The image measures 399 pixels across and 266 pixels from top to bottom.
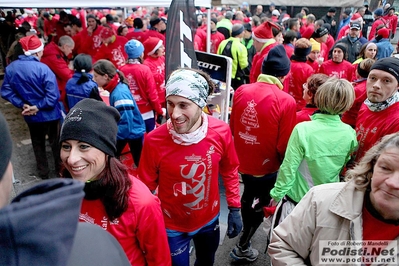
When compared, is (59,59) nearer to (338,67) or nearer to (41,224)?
(338,67)

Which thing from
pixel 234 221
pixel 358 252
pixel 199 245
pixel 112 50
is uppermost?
pixel 112 50

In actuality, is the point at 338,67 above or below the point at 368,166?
below

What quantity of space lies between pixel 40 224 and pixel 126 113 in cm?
340

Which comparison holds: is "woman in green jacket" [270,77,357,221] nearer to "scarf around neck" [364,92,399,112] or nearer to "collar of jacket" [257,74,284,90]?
"scarf around neck" [364,92,399,112]

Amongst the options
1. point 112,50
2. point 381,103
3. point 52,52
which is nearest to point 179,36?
point 381,103

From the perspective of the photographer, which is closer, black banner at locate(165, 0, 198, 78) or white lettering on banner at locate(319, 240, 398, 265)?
white lettering on banner at locate(319, 240, 398, 265)

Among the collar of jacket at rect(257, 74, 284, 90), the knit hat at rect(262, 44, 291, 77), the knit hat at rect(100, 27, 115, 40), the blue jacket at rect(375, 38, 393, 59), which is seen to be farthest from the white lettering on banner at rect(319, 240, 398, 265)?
the knit hat at rect(100, 27, 115, 40)

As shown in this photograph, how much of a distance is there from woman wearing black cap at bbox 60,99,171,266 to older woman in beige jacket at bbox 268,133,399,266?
75 centimetres

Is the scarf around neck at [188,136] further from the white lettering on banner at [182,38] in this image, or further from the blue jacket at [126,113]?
the blue jacket at [126,113]

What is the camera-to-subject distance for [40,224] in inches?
28.3

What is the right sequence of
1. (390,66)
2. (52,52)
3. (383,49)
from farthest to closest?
(383,49), (52,52), (390,66)

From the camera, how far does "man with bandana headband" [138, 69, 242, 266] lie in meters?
2.34

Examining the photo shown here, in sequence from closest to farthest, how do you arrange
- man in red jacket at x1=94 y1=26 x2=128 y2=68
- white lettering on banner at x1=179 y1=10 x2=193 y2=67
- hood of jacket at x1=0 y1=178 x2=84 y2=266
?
hood of jacket at x1=0 y1=178 x2=84 y2=266, white lettering on banner at x1=179 y1=10 x2=193 y2=67, man in red jacket at x1=94 y1=26 x2=128 y2=68

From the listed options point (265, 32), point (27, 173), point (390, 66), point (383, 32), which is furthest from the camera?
point (383, 32)
